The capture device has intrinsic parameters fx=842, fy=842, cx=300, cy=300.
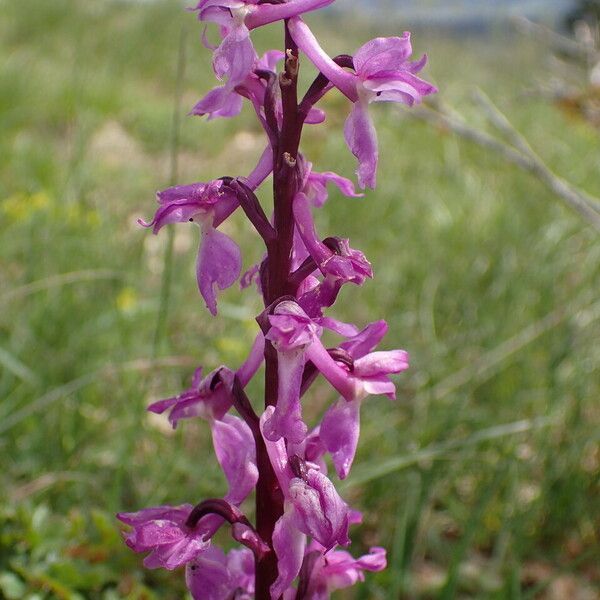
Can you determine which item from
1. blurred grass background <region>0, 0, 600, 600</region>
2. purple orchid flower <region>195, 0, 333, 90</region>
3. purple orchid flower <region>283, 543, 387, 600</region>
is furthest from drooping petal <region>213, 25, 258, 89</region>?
blurred grass background <region>0, 0, 600, 600</region>

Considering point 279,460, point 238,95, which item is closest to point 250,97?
point 238,95

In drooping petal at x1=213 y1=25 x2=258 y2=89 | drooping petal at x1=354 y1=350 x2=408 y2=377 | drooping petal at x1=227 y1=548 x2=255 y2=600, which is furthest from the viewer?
drooping petal at x1=227 y1=548 x2=255 y2=600

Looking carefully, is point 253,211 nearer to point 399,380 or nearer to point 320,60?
point 320,60

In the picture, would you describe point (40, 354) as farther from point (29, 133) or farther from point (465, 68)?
point (465, 68)

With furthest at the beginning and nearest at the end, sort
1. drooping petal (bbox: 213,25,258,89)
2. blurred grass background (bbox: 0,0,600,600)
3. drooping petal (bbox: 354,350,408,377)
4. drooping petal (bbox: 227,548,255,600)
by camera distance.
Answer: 1. blurred grass background (bbox: 0,0,600,600)
2. drooping petal (bbox: 227,548,255,600)
3. drooping petal (bbox: 354,350,408,377)
4. drooping petal (bbox: 213,25,258,89)

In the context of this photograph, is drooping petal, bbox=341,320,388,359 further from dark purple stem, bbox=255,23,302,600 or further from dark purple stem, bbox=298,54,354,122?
dark purple stem, bbox=298,54,354,122

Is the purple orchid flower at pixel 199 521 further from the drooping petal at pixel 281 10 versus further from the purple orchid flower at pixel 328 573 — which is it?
the drooping petal at pixel 281 10

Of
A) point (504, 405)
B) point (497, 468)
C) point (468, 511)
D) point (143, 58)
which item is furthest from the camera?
point (143, 58)

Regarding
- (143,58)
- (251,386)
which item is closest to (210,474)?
(251,386)
